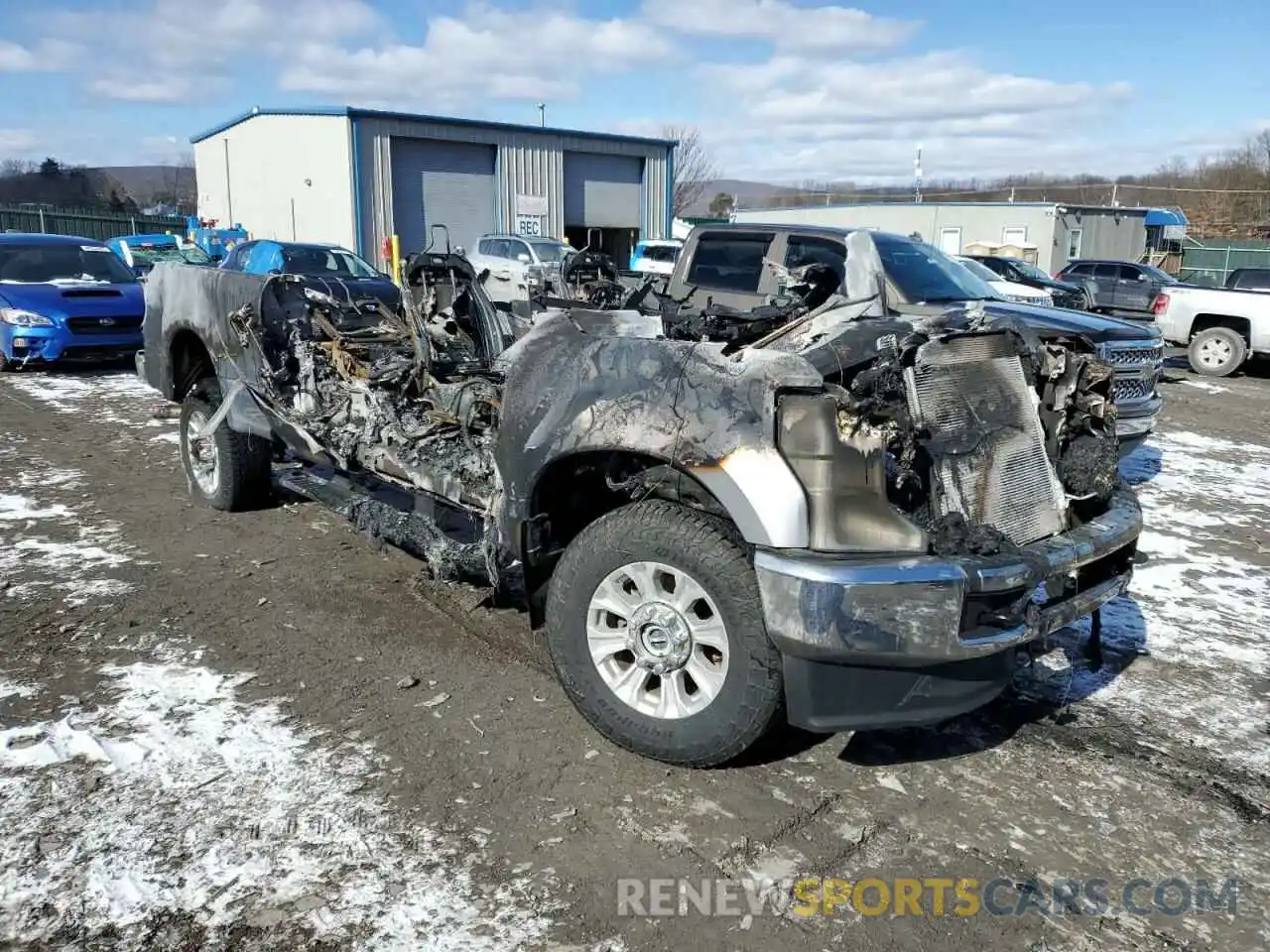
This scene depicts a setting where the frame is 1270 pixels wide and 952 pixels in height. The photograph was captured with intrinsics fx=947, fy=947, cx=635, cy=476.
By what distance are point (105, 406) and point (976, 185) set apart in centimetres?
7947

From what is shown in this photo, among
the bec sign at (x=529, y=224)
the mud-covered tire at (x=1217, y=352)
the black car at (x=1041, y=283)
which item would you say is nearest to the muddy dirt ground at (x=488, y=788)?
the mud-covered tire at (x=1217, y=352)

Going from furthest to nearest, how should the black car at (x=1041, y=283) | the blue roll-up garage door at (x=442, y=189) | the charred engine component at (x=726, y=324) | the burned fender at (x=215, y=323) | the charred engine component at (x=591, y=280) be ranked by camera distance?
the blue roll-up garage door at (x=442, y=189), the black car at (x=1041, y=283), the charred engine component at (x=591, y=280), the burned fender at (x=215, y=323), the charred engine component at (x=726, y=324)

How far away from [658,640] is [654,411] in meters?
0.78

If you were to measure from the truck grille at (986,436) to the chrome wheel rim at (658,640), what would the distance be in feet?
3.01

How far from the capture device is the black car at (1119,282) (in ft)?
66.8

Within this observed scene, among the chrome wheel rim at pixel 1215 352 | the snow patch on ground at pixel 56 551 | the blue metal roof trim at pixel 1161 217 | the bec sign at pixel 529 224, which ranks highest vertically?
the blue metal roof trim at pixel 1161 217

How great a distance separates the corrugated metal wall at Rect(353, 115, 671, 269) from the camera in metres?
26.0

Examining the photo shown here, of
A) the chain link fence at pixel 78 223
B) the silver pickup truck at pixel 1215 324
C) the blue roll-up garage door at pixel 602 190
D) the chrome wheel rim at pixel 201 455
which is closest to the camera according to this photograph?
the chrome wheel rim at pixel 201 455

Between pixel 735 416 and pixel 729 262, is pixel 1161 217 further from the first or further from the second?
pixel 735 416

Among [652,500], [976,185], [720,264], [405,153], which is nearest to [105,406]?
[720,264]

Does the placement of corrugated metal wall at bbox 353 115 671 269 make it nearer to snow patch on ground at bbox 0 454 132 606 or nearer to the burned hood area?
snow patch on ground at bbox 0 454 132 606

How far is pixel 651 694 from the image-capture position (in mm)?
3340

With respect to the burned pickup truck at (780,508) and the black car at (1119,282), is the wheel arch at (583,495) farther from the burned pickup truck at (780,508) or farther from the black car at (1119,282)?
the black car at (1119,282)

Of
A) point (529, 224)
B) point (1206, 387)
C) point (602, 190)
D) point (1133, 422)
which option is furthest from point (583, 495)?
point (602, 190)
